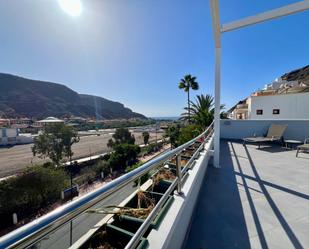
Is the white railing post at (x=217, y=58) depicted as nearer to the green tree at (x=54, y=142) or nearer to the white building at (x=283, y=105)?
the white building at (x=283, y=105)

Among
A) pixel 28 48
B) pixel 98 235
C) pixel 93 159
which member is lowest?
pixel 93 159

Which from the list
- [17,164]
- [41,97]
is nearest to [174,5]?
[17,164]

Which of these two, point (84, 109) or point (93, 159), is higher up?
point (84, 109)

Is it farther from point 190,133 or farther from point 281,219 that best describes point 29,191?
point 281,219

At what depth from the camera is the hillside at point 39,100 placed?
62841mm

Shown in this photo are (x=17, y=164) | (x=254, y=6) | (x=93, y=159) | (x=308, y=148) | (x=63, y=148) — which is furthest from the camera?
(x=93, y=159)

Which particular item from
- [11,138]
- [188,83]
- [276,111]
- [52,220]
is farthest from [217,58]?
[11,138]

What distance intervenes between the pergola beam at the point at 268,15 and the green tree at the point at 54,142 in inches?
925

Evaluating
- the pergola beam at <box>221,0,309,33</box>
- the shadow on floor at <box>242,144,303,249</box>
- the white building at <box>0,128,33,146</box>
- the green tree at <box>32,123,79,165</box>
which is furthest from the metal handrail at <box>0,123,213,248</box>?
the white building at <box>0,128,33,146</box>

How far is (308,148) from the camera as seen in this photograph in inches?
188

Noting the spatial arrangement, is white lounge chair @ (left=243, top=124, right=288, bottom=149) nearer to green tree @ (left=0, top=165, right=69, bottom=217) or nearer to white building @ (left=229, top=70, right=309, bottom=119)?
white building @ (left=229, top=70, right=309, bottom=119)

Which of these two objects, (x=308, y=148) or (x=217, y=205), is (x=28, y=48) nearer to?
(x=217, y=205)

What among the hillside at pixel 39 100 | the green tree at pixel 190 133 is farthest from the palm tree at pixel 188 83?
the hillside at pixel 39 100

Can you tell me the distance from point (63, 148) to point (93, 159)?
5.88 meters
